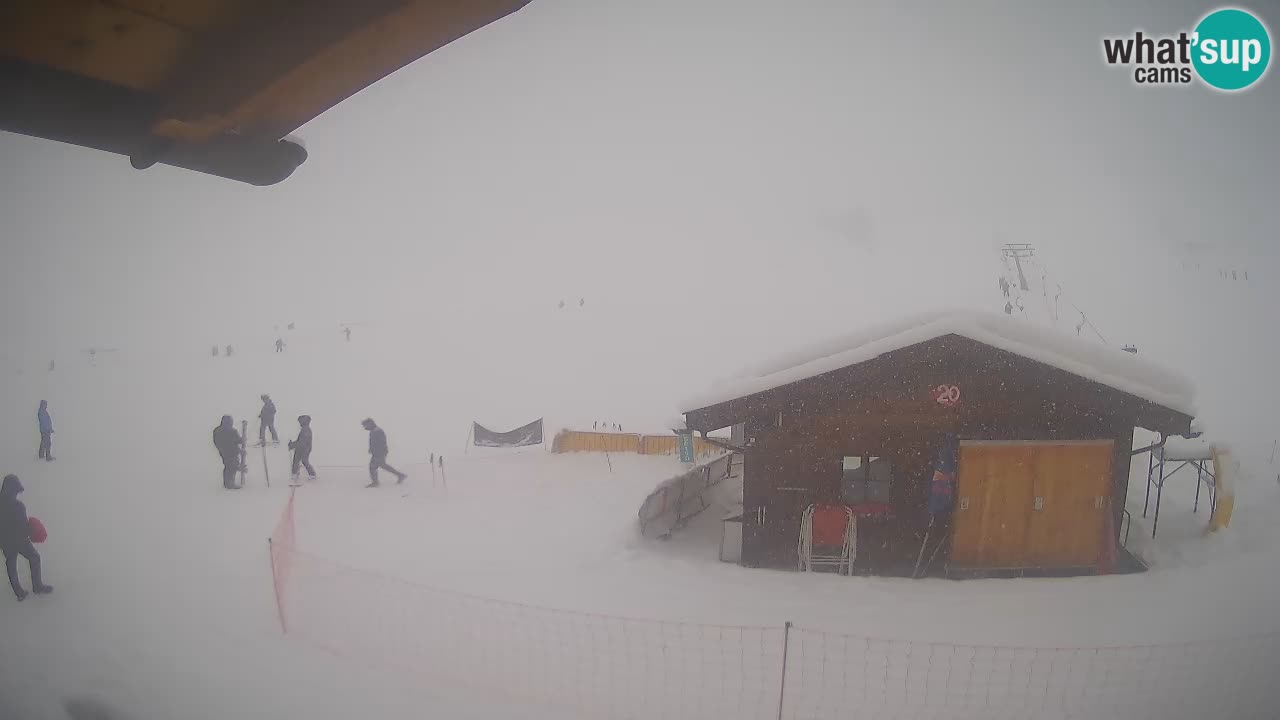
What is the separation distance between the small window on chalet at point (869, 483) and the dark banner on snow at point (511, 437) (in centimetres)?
1182

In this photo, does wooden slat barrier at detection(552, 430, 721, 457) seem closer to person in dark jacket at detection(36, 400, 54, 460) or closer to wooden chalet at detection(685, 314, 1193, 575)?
wooden chalet at detection(685, 314, 1193, 575)

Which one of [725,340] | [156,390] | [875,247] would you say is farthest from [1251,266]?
[156,390]

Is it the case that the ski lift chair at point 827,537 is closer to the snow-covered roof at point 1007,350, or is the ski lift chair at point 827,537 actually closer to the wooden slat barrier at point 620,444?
the snow-covered roof at point 1007,350

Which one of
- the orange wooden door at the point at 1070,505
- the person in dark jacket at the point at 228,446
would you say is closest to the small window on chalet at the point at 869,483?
the orange wooden door at the point at 1070,505

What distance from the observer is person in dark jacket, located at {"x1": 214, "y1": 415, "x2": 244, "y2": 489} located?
537 inches

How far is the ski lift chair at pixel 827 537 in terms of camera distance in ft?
32.6

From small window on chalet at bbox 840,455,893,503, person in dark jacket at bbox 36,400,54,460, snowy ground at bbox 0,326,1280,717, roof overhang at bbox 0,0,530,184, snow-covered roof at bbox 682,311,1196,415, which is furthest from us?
person in dark jacket at bbox 36,400,54,460

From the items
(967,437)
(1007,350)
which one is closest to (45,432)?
(967,437)

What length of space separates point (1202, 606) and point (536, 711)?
949 centimetres

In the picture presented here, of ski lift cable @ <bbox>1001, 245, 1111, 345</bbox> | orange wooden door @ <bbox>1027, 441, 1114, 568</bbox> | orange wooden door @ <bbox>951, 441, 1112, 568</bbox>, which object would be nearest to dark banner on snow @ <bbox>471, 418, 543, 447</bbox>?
orange wooden door @ <bbox>951, 441, 1112, 568</bbox>

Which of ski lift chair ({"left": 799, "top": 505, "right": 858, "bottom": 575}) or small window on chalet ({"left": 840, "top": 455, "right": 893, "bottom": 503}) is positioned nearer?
ski lift chair ({"left": 799, "top": 505, "right": 858, "bottom": 575})

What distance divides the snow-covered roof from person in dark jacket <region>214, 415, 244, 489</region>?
11.2 m

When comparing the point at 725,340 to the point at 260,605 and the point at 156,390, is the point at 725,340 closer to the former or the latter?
the point at 156,390

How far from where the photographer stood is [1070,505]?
9.80 m
